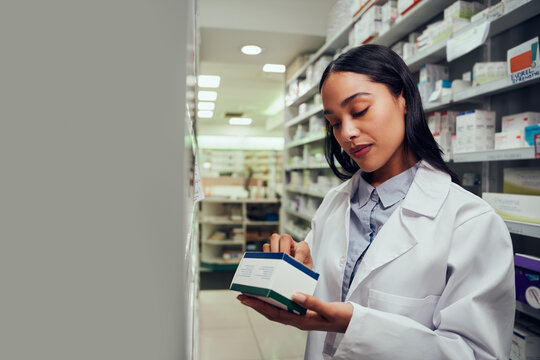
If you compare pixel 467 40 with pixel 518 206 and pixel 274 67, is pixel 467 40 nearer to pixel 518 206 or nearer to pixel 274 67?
pixel 518 206

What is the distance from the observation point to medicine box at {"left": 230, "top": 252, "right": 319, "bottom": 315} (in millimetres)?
805

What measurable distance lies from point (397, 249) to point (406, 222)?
9cm

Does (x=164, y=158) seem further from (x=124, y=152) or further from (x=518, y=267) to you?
(x=518, y=267)

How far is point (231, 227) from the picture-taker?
7.21 meters

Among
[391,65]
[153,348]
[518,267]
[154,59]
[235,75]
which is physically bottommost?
[518,267]

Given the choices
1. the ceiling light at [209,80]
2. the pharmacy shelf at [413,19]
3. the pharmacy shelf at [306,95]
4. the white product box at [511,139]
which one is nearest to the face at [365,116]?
the white product box at [511,139]

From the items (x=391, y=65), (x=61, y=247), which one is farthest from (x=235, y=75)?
(x=61, y=247)

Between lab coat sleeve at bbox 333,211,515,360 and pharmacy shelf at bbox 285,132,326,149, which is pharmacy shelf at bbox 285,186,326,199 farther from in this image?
lab coat sleeve at bbox 333,211,515,360

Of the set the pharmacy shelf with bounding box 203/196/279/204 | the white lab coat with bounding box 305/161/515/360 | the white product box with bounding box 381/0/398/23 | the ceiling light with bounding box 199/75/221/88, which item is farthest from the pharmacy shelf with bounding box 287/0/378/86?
the pharmacy shelf with bounding box 203/196/279/204

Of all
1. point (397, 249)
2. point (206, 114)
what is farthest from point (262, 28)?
point (206, 114)

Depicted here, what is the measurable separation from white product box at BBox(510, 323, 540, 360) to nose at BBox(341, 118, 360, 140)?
4.37ft

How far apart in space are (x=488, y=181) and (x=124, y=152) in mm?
2166

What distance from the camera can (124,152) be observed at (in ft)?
0.86

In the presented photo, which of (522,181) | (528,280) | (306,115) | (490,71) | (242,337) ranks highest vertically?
(306,115)
